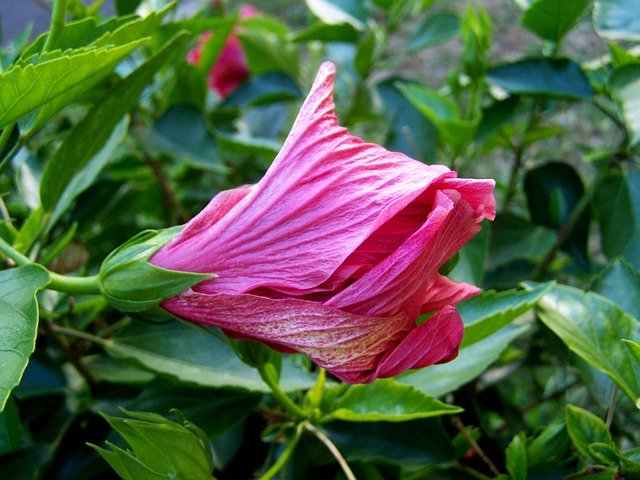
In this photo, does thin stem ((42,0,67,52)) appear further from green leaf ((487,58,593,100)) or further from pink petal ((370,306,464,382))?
green leaf ((487,58,593,100))

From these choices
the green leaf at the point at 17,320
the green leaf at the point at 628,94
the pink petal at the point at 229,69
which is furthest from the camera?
the pink petal at the point at 229,69

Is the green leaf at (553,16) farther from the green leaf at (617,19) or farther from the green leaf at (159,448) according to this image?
the green leaf at (159,448)

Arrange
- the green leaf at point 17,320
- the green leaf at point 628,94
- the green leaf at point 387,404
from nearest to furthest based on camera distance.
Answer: the green leaf at point 17,320 → the green leaf at point 387,404 → the green leaf at point 628,94

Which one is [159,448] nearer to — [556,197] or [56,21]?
[56,21]

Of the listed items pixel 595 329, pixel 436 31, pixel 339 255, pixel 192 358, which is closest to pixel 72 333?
pixel 192 358

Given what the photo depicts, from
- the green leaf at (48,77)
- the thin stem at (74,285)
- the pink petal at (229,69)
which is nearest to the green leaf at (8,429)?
the thin stem at (74,285)

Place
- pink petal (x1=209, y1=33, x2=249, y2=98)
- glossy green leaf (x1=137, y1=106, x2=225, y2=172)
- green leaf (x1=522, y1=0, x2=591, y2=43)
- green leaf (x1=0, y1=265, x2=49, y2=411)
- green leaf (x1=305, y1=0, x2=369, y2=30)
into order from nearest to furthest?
green leaf (x1=0, y1=265, x2=49, y2=411), green leaf (x1=522, y1=0, x2=591, y2=43), glossy green leaf (x1=137, y1=106, x2=225, y2=172), green leaf (x1=305, y1=0, x2=369, y2=30), pink petal (x1=209, y1=33, x2=249, y2=98)

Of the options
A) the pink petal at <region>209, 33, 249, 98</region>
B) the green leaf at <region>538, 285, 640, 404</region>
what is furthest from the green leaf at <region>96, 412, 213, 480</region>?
the pink petal at <region>209, 33, 249, 98</region>
